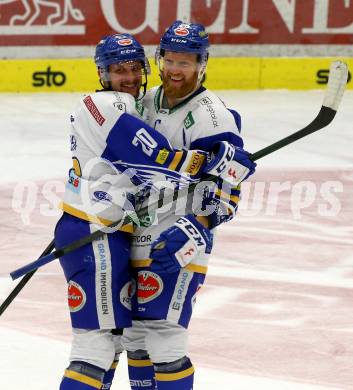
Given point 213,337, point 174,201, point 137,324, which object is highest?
point 174,201

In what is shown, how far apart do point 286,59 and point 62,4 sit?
215cm

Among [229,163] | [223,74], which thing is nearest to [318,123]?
[229,163]

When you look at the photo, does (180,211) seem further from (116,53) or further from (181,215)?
(116,53)

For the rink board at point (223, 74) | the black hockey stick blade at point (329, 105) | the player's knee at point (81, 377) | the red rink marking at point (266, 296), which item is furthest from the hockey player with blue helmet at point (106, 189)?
the rink board at point (223, 74)

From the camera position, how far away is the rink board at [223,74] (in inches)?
408

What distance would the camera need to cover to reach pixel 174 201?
3.74 m

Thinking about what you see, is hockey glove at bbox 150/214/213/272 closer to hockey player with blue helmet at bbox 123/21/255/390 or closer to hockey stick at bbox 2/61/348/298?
hockey player with blue helmet at bbox 123/21/255/390

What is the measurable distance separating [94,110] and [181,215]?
451 millimetres

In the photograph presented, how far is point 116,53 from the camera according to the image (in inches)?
145

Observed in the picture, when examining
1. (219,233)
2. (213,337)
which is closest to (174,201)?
(213,337)

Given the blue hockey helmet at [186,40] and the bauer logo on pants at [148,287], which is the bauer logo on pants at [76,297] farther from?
the blue hockey helmet at [186,40]

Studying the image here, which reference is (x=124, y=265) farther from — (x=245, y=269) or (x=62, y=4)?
(x=62, y=4)

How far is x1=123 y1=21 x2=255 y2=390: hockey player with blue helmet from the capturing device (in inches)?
142

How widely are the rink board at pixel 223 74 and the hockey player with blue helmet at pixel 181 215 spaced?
22.0 ft
